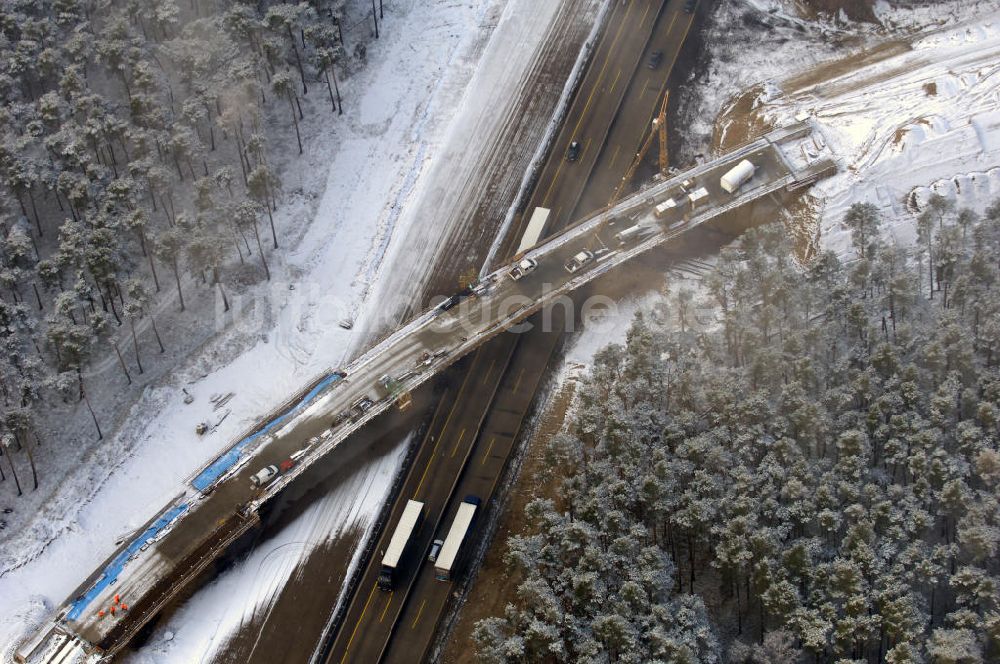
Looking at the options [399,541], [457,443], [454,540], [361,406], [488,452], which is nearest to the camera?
[454,540]

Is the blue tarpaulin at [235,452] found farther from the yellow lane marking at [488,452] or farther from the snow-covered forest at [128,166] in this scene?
the yellow lane marking at [488,452]

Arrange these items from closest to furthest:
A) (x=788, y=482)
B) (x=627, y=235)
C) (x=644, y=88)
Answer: (x=788, y=482)
(x=627, y=235)
(x=644, y=88)

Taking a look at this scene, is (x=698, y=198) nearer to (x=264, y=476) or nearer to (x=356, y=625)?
(x=264, y=476)

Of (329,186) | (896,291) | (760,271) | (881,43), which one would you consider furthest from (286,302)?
(881,43)

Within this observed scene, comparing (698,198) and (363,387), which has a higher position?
(698,198)

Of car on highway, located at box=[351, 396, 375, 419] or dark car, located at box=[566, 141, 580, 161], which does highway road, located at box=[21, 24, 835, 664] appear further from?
dark car, located at box=[566, 141, 580, 161]

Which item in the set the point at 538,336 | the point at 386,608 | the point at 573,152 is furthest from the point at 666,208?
the point at 386,608

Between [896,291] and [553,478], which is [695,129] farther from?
[553,478]
